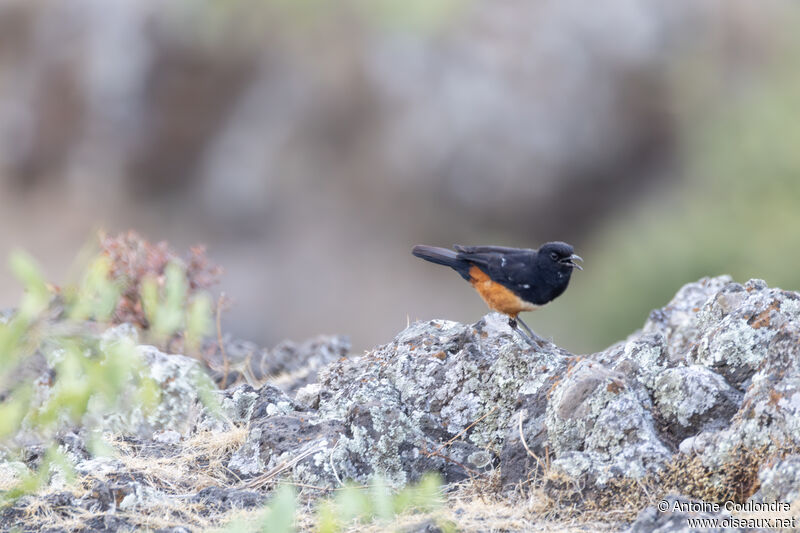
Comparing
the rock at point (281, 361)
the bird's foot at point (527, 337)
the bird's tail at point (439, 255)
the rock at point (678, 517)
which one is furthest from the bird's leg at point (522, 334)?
the rock at point (281, 361)

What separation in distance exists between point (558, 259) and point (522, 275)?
251 millimetres

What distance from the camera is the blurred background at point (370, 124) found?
15.7 metres

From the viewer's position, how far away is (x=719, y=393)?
358cm

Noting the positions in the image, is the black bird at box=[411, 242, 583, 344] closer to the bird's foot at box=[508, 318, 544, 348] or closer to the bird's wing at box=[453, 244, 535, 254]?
the bird's wing at box=[453, 244, 535, 254]

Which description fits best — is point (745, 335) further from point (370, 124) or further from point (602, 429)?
point (370, 124)

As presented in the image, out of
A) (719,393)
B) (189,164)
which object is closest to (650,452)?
(719,393)

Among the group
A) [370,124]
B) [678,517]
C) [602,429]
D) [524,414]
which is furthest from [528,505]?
[370,124]

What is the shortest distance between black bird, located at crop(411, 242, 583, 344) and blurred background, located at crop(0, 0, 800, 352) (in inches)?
369

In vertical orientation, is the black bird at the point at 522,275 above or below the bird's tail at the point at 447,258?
below

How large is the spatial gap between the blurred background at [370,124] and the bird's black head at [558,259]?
9.55 meters

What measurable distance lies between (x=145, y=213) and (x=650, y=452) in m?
14.3

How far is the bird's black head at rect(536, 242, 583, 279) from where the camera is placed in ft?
17.9

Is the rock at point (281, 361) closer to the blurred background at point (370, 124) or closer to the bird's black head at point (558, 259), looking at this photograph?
the bird's black head at point (558, 259)

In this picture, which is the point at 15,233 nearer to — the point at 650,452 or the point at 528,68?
A: the point at 528,68
